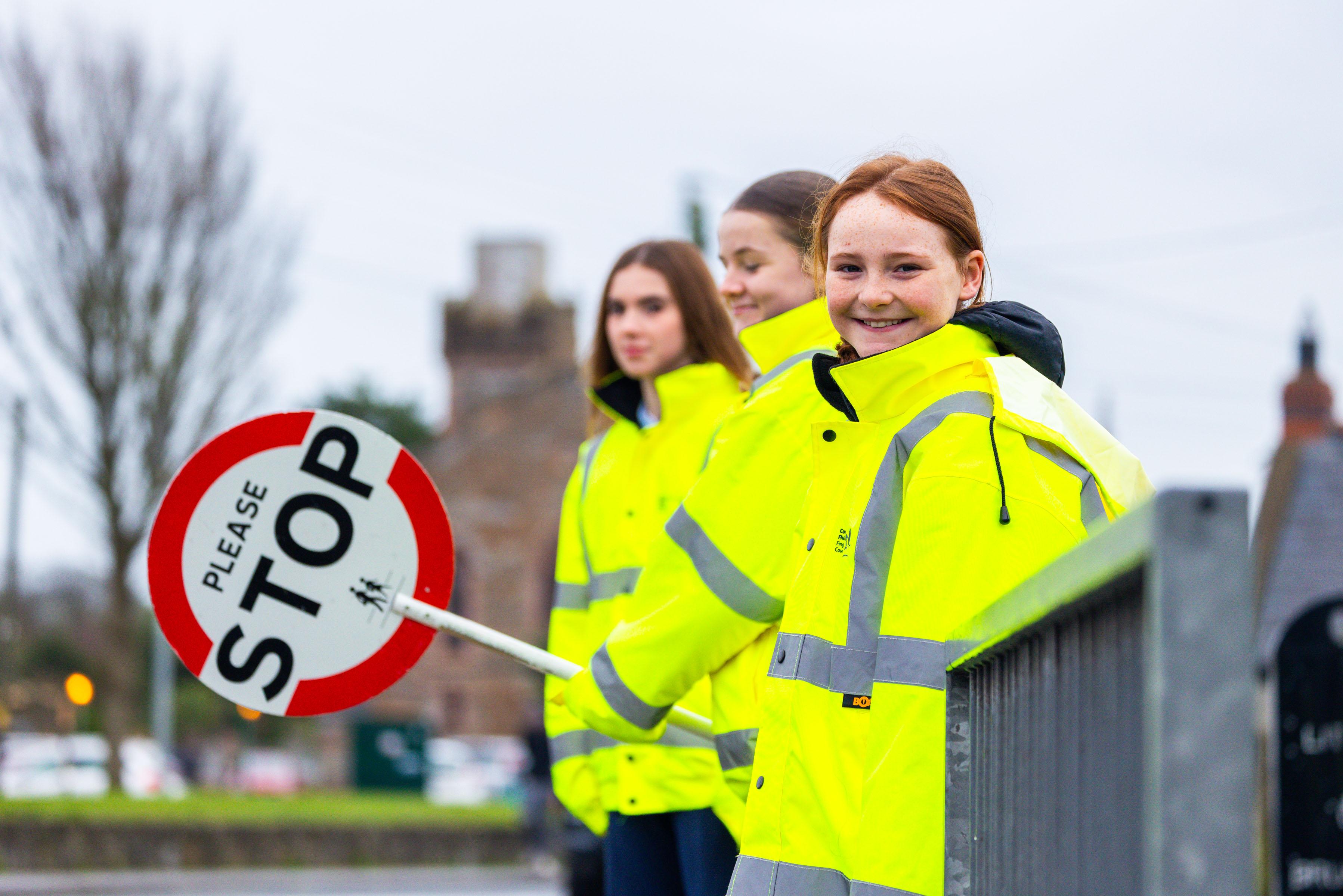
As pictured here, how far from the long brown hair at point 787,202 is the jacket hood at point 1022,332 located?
1025mm

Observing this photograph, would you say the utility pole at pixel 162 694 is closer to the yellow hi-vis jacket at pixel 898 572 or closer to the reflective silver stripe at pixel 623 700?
the reflective silver stripe at pixel 623 700

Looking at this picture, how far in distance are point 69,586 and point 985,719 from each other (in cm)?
6211

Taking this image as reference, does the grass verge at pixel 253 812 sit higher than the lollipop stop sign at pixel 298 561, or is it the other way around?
the lollipop stop sign at pixel 298 561

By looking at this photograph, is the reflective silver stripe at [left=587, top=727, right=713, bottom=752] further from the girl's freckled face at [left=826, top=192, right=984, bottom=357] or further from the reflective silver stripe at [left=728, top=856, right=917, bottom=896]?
the girl's freckled face at [left=826, top=192, right=984, bottom=357]

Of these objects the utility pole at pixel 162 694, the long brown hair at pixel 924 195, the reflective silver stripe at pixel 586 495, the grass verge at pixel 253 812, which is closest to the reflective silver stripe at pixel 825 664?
the long brown hair at pixel 924 195

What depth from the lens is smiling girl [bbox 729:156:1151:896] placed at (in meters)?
2.17

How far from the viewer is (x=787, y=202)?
3.61 metres

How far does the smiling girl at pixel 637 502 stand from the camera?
3.69 meters

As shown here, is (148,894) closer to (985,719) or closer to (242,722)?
(985,719)

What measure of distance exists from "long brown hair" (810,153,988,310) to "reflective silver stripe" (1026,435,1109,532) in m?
0.46

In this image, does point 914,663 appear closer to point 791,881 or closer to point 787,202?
point 791,881

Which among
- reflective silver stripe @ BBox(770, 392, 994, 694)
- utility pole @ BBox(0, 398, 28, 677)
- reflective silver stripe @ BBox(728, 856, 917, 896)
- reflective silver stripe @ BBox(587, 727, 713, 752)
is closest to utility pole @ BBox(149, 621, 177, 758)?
utility pole @ BBox(0, 398, 28, 677)

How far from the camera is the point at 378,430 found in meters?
3.27

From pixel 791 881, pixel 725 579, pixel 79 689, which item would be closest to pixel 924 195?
pixel 725 579
